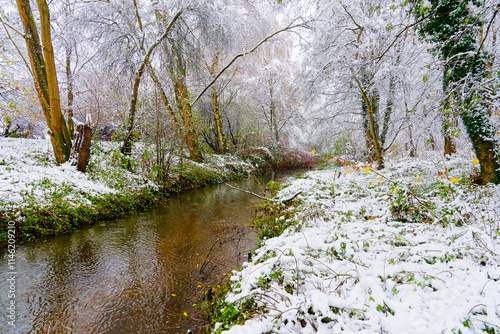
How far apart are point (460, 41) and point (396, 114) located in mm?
6061

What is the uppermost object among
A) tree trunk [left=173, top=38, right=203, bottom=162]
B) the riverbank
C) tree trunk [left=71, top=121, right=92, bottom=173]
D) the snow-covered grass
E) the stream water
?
tree trunk [left=173, top=38, right=203, bottom=162]

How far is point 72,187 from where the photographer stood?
5219mm

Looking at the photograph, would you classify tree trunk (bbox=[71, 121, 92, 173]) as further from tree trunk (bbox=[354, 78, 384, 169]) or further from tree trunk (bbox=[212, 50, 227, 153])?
tree trunk (bbox=[354, 78, 384, 169])

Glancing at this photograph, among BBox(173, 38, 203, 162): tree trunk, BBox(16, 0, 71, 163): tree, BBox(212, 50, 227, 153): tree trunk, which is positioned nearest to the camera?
Result: BBox(16, 0, 71, 163): tree

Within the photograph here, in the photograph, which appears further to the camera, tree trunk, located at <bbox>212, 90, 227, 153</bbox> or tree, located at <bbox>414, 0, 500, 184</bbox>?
tree trunk, located at <bbox>212, 90, 227, 153</bbox>

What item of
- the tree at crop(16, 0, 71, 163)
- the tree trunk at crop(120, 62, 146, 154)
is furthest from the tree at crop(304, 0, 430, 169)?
the tree at crop(16, 0, 71, 163)

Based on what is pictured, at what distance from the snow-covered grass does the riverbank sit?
4017 millimetres

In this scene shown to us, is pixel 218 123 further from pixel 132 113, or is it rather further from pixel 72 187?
pixel 72 187

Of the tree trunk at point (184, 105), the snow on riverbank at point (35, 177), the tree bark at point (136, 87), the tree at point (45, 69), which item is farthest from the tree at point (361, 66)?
the tree at point (45, 69)

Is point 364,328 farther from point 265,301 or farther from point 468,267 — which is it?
point 468,267

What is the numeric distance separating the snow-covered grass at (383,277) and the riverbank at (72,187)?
4017 millimetres

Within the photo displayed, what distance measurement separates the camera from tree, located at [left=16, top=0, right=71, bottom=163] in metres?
5.65

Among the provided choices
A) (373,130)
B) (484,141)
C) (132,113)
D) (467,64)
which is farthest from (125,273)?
(373,130)

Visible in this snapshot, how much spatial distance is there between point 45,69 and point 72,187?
336cm
